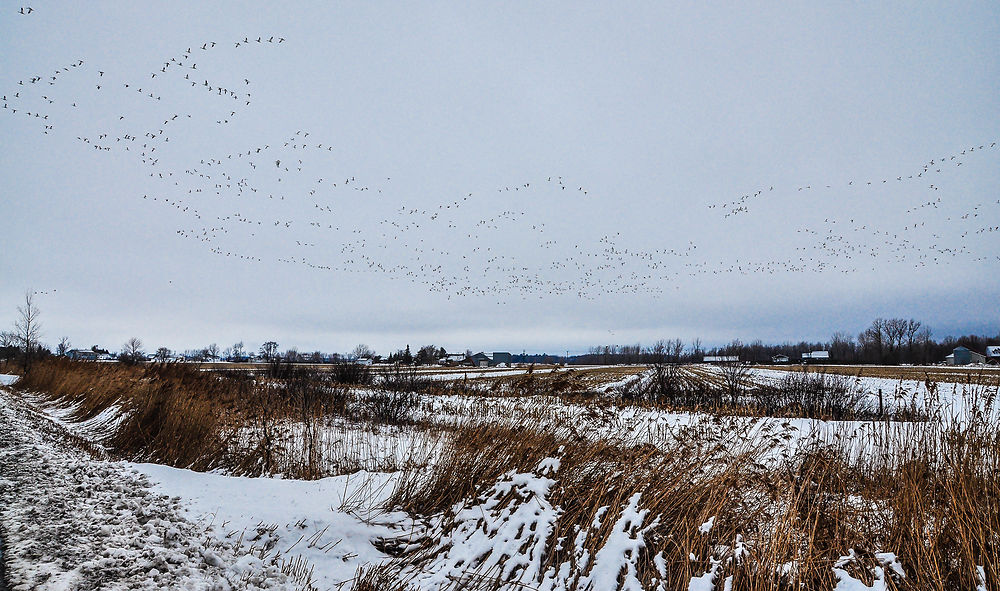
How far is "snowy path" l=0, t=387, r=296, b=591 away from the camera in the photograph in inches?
141

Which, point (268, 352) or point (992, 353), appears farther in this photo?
point (992, 353)

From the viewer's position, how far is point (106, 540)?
4207 millimetres

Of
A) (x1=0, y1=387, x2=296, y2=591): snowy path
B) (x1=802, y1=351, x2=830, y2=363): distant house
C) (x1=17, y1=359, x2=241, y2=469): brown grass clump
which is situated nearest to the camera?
(x1=0, y1=387, x2=296, y2=591): snowy path

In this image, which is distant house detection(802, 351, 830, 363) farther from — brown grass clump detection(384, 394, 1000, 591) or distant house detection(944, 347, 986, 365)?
brown grass clump detection(384, 394, 1000, 591)

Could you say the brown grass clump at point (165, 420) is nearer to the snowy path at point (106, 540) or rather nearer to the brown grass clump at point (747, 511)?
the snowy path at point (106, 540)

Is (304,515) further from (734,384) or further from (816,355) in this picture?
Result: (816,355)

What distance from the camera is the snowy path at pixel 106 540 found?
358cm

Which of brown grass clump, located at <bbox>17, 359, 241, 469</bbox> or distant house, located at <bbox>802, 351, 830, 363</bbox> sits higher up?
brown grass clump, located at <bbox>17, 359, 241, 469</bbox>

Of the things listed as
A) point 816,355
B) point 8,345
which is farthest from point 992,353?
point 8,345

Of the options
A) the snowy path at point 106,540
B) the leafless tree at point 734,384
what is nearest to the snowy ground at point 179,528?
the snowy path at point 106,540

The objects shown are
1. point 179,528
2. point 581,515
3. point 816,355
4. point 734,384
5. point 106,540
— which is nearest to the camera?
point 581,515

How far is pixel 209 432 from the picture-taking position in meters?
8.49

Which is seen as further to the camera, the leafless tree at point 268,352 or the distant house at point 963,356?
the distant house at point 963,356

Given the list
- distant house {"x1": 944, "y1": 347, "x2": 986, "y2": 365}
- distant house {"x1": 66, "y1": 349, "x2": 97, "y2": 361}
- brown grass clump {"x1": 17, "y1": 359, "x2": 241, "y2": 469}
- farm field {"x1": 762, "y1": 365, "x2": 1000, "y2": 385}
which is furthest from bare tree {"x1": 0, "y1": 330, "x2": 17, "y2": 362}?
distant house {"x1": 944, "y1": 347, "x2": 986, "y2": 365}
